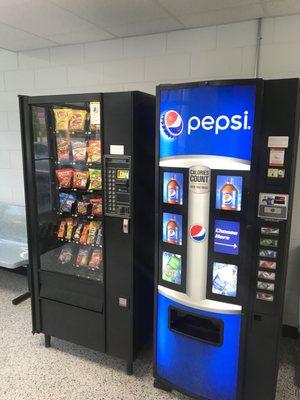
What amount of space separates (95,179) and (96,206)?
201 mm

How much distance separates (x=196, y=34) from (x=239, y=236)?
5.74 ft

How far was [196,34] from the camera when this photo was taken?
2.56 meters

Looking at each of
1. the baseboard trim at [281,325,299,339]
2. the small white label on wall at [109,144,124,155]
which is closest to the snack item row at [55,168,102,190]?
the small white label on wall at [109,144,124,155]

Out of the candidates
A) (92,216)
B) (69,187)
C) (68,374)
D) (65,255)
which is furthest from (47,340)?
(69,187)

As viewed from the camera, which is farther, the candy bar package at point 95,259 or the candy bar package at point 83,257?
the candy bar package at point 83,257

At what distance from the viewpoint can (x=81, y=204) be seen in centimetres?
235

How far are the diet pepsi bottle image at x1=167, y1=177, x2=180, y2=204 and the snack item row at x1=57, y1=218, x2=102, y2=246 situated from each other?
0.73 meters

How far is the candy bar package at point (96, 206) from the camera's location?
2276 millimetres

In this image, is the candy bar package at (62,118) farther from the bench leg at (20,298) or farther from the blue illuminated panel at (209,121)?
the bench leg at (20,298)

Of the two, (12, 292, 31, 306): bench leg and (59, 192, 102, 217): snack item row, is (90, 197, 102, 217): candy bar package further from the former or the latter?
(12, 292, 31, 306): bench leg

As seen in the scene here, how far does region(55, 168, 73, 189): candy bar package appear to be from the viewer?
237 cm

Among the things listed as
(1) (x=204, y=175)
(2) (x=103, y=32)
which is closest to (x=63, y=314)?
(1) (x=204, y=175)

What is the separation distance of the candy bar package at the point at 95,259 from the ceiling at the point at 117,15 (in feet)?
5.64

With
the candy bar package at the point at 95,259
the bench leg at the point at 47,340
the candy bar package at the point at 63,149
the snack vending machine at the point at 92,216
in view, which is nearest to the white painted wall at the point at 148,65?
the snack vending machine at the point at 92,216
